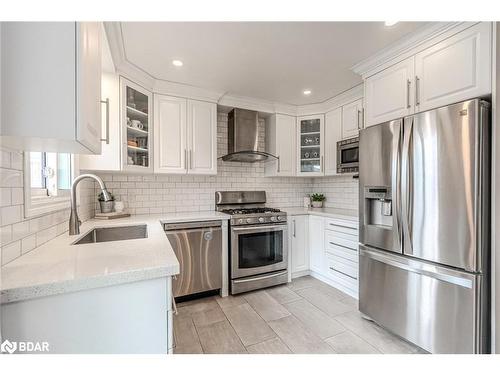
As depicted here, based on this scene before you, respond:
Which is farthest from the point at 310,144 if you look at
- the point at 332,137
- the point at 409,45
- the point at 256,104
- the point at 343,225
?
the point at 409,45

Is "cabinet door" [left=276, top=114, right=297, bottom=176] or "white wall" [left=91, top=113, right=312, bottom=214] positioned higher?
"cabinet door" [left=276, top=114, right=297, bottom=176]

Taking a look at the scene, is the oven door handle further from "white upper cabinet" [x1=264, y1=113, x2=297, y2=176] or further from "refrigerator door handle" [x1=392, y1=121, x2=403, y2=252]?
"refrigerator door handle" [x1=392, y1=121, x2=403, y2=252]

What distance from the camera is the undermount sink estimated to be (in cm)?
189

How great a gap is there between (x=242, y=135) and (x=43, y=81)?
239 cm

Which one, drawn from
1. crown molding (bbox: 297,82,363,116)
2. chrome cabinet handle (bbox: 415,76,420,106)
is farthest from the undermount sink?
crown molding (bbox: 297,82,363,116)

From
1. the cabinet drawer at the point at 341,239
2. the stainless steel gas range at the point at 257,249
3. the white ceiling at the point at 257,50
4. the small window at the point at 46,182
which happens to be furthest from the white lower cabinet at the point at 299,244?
the small window at the point at 46,182

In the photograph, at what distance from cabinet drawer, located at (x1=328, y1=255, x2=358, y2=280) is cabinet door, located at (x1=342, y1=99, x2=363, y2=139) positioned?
1.51m

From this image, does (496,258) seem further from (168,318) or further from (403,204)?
(168,318)

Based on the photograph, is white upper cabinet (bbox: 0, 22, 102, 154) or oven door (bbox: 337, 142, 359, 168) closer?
white upper cabinet (bbox: 0, 22, 102, 154)

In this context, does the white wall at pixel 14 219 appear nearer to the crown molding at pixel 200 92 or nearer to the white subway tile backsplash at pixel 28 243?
the white subway tile backsplash at pixel 28 243

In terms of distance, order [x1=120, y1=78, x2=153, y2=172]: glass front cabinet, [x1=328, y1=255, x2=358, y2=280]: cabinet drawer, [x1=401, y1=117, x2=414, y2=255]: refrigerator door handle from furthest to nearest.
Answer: [x1=328, y1=255, x2=358, y2=280]: cabinet drawer → [x1=120, y1=78, x2=153, y2=172]: glass front cabinet → [x1=401, y1=117, x2=414, y2=255]: refrigerator door handle

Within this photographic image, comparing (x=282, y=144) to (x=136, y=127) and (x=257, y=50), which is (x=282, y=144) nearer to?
(x=257, y=50)

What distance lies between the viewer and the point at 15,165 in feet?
3.29

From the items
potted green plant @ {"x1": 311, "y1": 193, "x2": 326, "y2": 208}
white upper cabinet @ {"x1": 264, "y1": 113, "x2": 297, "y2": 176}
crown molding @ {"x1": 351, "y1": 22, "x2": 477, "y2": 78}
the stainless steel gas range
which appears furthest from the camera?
potted green plant @ {"x1": 311, "y1": 193, "x2": 326, "y2": 208}
